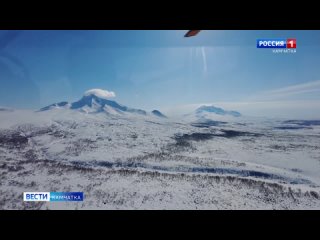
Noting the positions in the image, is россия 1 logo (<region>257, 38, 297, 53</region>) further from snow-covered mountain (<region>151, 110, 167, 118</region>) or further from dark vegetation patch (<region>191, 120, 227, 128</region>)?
snow-covered mountain (<region>151, 110, 167, 118</region>)

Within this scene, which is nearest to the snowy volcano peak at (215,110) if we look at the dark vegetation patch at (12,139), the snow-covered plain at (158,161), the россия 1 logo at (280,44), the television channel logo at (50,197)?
the snow-covered plain at (158,161)

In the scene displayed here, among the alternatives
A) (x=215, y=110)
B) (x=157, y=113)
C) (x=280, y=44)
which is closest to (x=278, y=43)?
(x=280, y=44)

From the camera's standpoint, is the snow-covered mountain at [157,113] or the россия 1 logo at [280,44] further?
the snow-covered mountain at [157,113]

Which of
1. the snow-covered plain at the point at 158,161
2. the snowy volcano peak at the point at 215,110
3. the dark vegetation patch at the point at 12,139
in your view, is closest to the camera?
the snow-covered plain at the point at 158,161

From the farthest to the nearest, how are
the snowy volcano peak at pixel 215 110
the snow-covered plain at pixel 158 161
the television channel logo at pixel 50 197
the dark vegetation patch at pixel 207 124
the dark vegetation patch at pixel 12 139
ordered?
the dark vegetation patch at pixel 207 124
the snowy volcano peak at pixel 215 110
the dark vegetation patch at pixel 12 139
the snow-covered plain at pixel 158 161
the television channel logo at pixel 50 197

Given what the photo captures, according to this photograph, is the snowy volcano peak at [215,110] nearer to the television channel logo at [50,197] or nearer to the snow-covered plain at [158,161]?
the snow-covered plain at [158,161]

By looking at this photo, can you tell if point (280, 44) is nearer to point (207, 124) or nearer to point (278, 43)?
point (278, 43)
